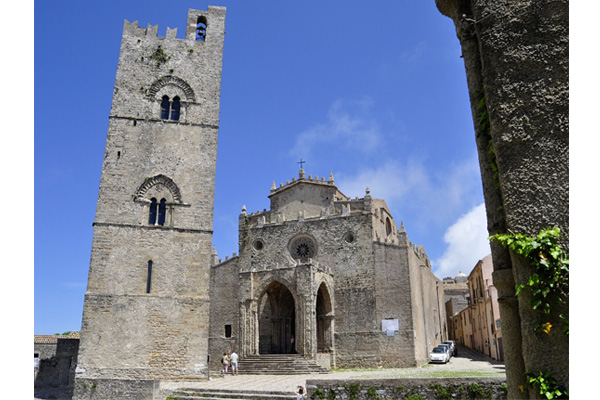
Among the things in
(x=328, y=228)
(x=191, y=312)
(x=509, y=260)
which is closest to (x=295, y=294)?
(x=328, y=228)

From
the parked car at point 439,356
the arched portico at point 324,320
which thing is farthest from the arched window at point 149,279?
the parked car at point 439,356

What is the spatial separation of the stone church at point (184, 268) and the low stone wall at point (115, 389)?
0.18m

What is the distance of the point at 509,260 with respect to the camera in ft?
13.4

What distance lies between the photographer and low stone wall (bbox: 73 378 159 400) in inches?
571

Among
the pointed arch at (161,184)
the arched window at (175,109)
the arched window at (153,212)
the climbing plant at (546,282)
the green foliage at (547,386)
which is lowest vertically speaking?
the green foliage at (547,386)

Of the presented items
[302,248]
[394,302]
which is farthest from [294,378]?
[302,248]

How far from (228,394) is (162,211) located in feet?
26.4

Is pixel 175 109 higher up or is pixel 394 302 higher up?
pixel 175 109

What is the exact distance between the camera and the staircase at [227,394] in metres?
15.1

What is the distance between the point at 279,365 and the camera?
25.6m

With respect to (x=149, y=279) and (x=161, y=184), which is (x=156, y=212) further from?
(x=149, y=279)

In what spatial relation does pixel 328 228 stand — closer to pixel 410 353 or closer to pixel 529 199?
pixel 410 353

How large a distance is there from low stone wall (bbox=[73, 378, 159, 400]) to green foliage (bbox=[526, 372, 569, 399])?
13422mm

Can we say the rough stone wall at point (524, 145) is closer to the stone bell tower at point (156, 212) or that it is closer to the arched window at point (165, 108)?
the stone bell tower at point (156, 212)
